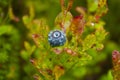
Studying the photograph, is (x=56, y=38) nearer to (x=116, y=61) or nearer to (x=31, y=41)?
(x=116, y=61)

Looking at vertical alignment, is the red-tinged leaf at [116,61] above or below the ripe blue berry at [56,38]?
below

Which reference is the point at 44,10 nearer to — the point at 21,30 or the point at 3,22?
the point at 21,30

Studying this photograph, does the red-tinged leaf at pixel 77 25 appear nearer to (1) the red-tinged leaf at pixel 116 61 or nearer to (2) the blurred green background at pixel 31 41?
(1) the red-tinged leaf at pixel 116 61

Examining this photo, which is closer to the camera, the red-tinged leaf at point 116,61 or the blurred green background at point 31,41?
the red-tinged leaf at point 116,61

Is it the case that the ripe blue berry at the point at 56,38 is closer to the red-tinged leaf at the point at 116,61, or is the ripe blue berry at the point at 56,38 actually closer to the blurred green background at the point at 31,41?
the red-tinged leaf at the point at 116,61

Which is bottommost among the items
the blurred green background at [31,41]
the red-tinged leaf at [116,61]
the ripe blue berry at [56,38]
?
the red-tinged leaf at [116,61]

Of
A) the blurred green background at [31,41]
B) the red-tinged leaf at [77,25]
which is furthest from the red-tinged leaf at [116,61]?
the blurred green background at [31,41]

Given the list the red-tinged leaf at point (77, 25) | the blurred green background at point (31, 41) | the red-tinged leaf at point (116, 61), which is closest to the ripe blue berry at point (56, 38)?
the red-tinged leaf at point (77, 25)

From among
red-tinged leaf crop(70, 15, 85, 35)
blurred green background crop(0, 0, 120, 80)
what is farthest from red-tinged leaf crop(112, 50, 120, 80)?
blurred green background crop(0, 0, 120, 80)

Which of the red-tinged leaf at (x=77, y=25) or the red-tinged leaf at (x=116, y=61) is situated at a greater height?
the red-tinged leaf at (x=77, y=25)

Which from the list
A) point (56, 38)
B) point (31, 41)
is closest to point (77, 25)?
point (56, 38)
